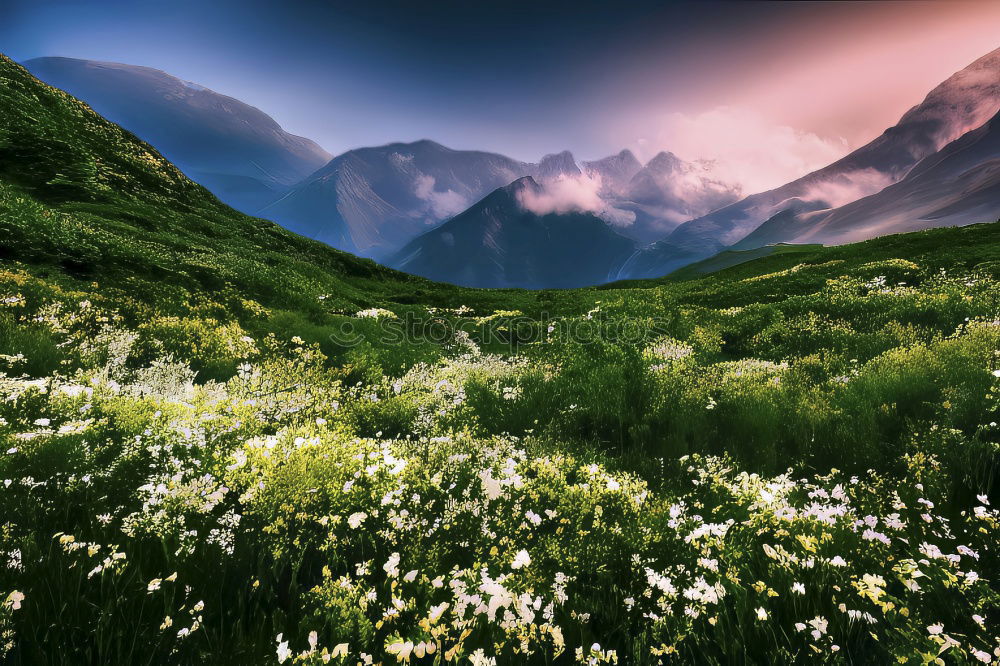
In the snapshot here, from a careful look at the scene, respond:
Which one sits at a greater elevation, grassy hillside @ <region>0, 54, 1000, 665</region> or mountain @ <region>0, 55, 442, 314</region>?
mountain @ <region>0, 55, 442, 314</region>

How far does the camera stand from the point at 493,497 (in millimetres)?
5031

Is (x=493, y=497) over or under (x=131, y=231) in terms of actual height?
under

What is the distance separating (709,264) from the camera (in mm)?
164000

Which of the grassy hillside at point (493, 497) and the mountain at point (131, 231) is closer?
the grassy hillside at point (493, 497)

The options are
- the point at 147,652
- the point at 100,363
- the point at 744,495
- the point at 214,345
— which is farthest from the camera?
the point at 214,345

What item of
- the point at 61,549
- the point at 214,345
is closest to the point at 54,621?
the point at 61,549

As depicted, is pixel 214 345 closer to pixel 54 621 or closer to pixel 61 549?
pixel 61 549

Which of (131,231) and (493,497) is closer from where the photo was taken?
(493,497)

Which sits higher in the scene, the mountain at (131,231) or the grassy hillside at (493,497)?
the mountain at (131,231)

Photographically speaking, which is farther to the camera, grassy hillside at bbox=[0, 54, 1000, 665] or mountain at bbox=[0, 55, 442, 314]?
mountain at bbox=[0, 55, 442, 314]

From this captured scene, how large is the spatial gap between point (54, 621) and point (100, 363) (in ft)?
24.3

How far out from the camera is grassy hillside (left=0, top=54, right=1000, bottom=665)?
319cm

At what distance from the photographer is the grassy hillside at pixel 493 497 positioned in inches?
Result: 125

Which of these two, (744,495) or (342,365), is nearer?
(744,495)
